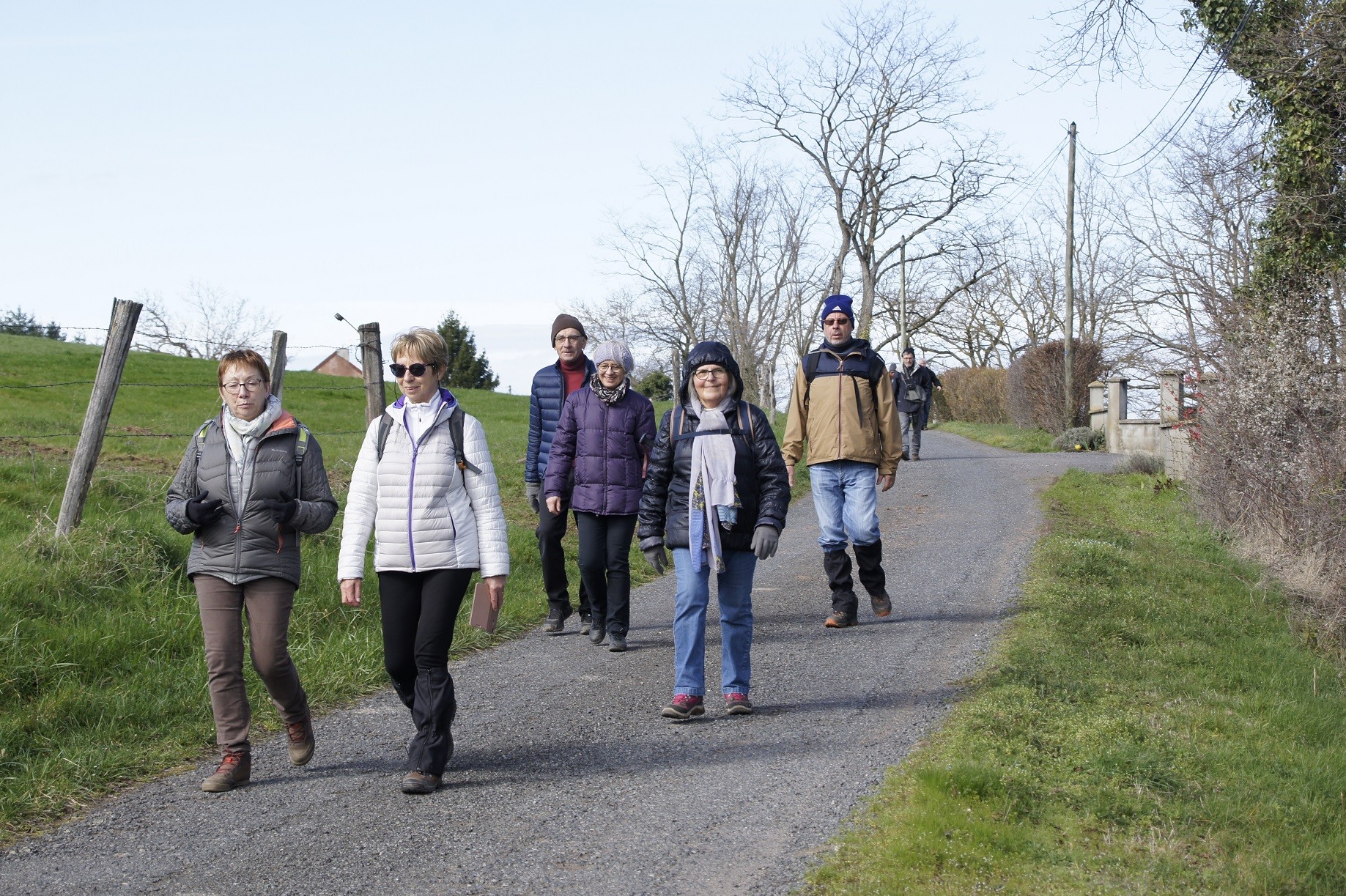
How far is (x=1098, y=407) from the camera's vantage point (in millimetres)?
26500

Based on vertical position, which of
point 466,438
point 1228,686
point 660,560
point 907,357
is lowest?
point 1228,686

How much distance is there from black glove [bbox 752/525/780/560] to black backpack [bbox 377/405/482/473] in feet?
4.73

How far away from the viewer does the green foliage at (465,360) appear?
62.7m

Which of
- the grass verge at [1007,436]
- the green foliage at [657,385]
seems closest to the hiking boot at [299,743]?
the grass verge at [1007,436]

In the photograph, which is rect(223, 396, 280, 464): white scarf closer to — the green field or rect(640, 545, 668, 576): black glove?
the green field

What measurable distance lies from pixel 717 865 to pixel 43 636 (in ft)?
14.3

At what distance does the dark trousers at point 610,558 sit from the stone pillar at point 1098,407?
2074 centimetres

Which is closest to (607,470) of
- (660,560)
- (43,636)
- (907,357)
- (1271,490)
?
(660,560)

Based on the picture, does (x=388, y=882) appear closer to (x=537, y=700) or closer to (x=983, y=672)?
(x=537, y=700)

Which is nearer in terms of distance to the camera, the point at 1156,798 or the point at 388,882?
the point at 388,882

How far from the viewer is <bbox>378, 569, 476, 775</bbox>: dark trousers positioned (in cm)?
482

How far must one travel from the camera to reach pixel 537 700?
6.33 metres

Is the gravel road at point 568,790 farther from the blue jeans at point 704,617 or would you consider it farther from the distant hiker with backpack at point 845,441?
the distant hiker with backpack at point 845,441

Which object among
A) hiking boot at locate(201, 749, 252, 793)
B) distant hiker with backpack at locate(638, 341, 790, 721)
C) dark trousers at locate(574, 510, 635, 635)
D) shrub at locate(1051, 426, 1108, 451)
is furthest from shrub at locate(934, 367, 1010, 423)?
hiking boot at locate(201, 749, 252, 793)
